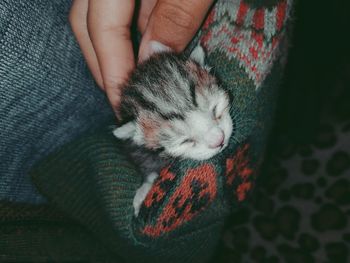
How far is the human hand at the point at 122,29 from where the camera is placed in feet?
3.27

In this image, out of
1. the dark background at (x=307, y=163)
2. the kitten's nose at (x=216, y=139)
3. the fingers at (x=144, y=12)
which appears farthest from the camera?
the dark background at (x=307, y=163)

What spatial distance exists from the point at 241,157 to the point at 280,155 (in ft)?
2.51

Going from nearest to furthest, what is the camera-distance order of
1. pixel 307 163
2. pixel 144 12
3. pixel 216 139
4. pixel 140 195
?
pixel 216 139, pixel 140 195, pixel 144 12, pixel 307 163

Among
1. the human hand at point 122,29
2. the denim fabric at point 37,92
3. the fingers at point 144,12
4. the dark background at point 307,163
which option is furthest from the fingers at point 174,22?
the dark background at point 307,163

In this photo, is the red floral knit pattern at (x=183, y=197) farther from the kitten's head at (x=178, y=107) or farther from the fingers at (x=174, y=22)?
the fingers at (x=174, y=22)

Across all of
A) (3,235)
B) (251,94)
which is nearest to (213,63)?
(251,94)

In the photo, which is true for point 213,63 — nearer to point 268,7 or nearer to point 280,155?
point 268,7

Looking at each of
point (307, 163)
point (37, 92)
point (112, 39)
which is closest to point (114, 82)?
point (112, 39)

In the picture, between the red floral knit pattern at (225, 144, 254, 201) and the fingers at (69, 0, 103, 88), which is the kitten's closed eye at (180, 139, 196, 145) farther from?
the fingers at (69, 0, 103, 88)

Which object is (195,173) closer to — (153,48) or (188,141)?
(188,141)

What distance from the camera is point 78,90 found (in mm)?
1182

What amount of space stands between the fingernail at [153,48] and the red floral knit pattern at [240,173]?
0.33m

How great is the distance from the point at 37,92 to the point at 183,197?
1.66 ft

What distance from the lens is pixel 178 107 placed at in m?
0.95
